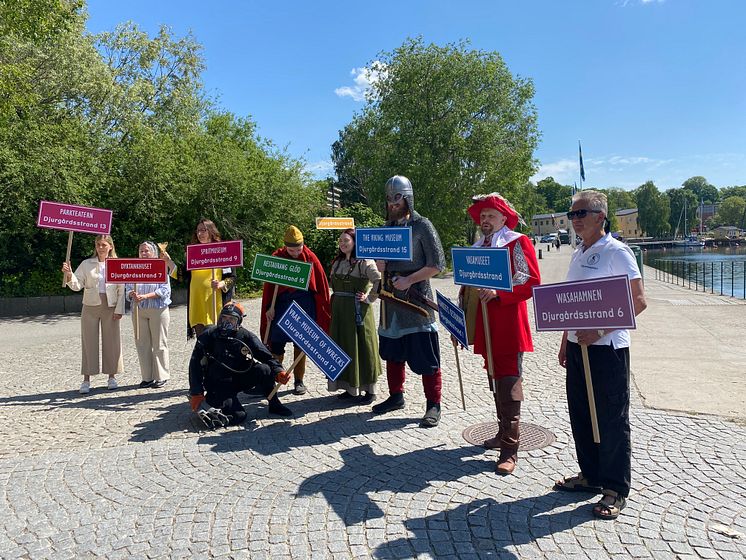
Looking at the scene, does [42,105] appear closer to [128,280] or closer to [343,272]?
[128,280]

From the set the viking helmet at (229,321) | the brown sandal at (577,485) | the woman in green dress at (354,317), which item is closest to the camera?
the brown sandal at (577,485)

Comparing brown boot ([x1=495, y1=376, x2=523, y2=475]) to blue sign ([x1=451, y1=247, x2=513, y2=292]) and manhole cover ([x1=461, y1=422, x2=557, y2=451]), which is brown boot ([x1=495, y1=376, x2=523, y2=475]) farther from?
A: blue sign ([x1=451, y1=247, x2=513, y2=292])

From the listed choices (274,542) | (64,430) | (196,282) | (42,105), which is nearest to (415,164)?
(42,105)

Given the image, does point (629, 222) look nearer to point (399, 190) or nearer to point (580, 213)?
point (399, 190)

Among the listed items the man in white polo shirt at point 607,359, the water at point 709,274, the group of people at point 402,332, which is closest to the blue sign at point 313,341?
the group of people at point 402,332

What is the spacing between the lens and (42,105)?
1902 centimetres

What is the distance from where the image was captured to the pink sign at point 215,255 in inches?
244

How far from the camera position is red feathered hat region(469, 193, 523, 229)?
160 inches

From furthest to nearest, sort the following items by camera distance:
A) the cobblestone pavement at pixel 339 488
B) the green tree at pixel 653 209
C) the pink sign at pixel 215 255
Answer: the green tree at pixel 653 209
the pink sign at pixel 215 255
the cobblestone pavement at pixel 339 488

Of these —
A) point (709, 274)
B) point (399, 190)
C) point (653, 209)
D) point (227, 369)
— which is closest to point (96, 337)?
point (227, 369)

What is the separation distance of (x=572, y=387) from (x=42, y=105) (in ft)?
69.6

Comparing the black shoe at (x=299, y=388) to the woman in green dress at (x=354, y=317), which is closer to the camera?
the woman in green dress at (x=354, y=317)

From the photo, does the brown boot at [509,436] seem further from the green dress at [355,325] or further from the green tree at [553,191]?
the green tree at [553,191]

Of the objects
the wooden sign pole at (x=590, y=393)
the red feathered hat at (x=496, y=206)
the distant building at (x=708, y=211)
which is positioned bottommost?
the wooden sign pole at (x=590, y=393)
